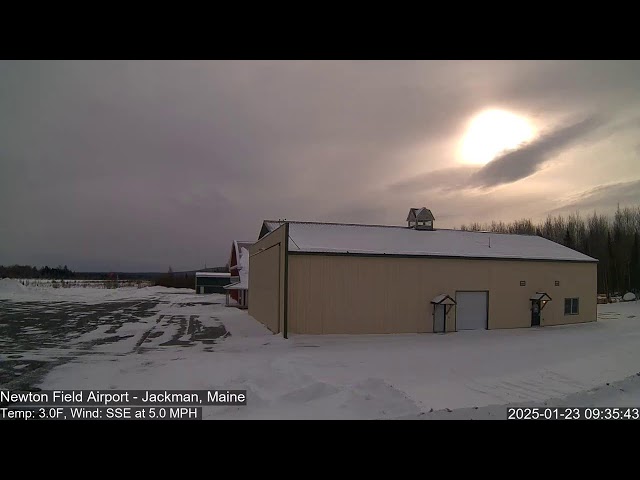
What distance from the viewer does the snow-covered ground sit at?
7395 mm

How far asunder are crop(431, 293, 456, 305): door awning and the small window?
30.7 feet

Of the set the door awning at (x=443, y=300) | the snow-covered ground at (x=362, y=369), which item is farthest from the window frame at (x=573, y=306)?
the door awning at (x=443, y=300)

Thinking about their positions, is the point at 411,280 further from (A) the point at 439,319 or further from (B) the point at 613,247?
(B) the point at 613,247

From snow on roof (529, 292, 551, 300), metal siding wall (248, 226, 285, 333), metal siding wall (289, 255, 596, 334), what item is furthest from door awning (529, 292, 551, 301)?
metal siding wall (248, 226, 285, 333)

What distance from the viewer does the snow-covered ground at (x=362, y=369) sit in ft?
24.3

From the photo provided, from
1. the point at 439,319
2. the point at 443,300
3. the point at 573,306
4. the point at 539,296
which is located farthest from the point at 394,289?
the point at 573,306

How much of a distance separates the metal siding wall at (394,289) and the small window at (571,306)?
1534 millimetres

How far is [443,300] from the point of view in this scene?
20391 mm

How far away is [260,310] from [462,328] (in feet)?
38.6

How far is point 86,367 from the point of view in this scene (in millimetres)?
11852
